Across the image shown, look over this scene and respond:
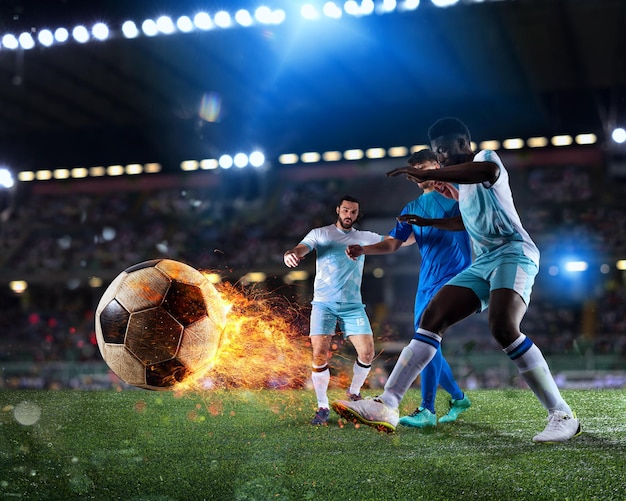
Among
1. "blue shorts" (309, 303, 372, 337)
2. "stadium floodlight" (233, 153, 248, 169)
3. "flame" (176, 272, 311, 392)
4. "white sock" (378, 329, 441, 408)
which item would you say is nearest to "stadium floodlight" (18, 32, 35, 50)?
"stadium floodlight" (233, 153, 248, 169)

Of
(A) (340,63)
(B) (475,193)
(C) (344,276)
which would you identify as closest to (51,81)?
(A) (340,63)

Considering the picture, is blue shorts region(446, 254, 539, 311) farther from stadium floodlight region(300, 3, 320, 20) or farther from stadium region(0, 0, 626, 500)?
stadium floodlight region(300, 3, 320, 20)

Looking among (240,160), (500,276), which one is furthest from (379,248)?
(240,160)

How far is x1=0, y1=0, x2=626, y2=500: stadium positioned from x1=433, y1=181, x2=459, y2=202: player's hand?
4735 millimetres

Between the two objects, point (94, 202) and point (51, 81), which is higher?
point (51, 81)

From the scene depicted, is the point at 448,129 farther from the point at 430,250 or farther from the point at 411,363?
the point at 411,363

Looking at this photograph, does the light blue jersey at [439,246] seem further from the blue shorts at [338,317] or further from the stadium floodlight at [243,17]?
the stadium floodlight at [243,17]

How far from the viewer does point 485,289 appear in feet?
13.4

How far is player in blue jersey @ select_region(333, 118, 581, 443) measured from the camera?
12.8 ft

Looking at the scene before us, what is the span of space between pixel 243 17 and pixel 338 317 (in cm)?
1246

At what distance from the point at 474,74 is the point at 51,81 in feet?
35.7

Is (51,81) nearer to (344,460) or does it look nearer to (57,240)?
(57,240)

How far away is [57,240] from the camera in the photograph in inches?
862

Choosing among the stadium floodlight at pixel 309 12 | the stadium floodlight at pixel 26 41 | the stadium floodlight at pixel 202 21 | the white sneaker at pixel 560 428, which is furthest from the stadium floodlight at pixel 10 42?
the white sneaker at pixel 560 428
